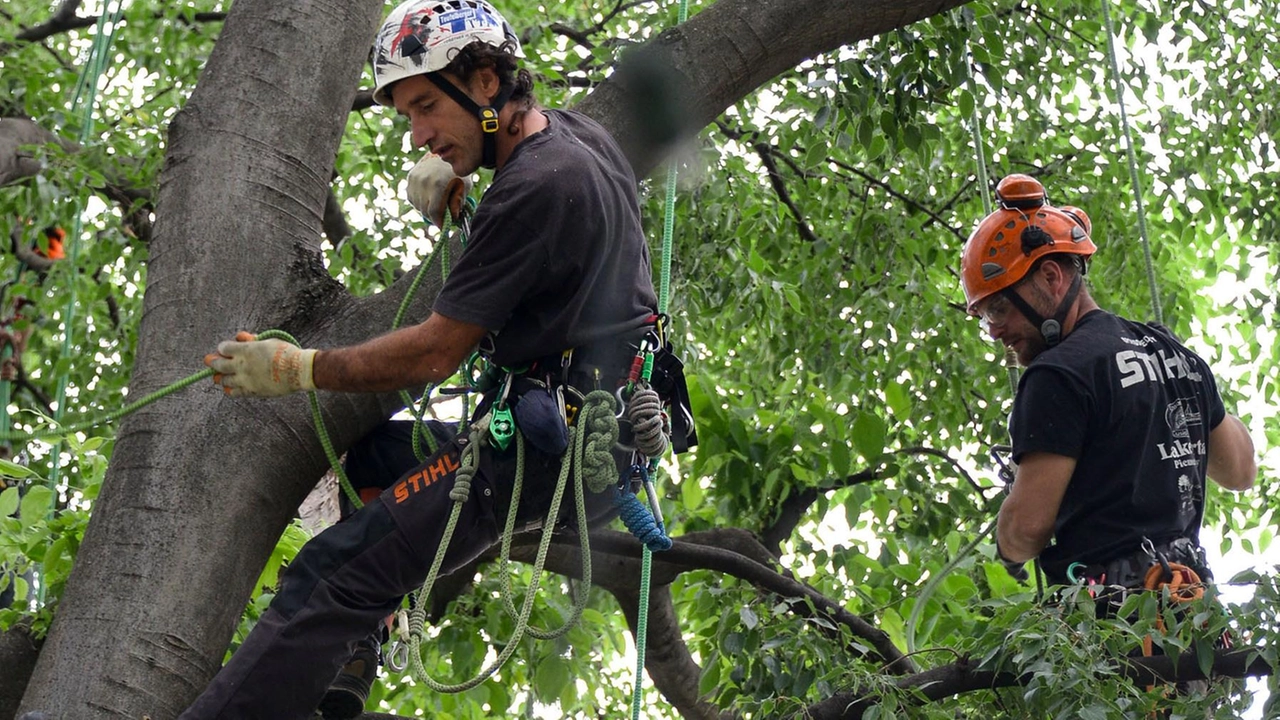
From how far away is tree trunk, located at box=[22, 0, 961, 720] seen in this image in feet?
9.12

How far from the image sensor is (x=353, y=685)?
3.10 meters

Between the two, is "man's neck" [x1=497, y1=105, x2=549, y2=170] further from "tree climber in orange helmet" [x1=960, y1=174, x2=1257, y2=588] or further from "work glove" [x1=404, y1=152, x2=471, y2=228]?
"tree climber in orange helmet" [x1=960, y1=174, x2=1257, y2=588]

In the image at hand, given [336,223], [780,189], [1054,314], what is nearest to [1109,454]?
[1054,314]

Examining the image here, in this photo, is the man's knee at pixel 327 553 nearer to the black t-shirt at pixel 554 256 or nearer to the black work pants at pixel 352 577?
the black work pants at pixel 352 577

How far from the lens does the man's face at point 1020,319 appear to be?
146 inches

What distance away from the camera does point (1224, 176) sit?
7031 mm

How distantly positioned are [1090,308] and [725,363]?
3.84 metres

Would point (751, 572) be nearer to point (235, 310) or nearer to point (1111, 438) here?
point (1111, 438)

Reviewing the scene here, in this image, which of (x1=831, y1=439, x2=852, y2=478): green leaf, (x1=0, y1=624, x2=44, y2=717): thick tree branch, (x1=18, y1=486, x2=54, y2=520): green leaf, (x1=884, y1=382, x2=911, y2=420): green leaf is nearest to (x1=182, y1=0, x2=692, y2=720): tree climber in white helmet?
(x1=0, y1=624, x2=44, y2=717): thick tree branch

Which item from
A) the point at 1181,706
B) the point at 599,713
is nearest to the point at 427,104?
the point at 1181,706

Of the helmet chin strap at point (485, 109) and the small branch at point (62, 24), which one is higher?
the small branch at point (62, 24)

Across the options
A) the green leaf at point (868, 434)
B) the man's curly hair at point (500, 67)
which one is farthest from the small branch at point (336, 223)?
the man's curly hair at point (500, 67)

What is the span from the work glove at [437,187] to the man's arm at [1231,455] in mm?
1855

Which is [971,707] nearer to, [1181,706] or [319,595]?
[1181,706]
